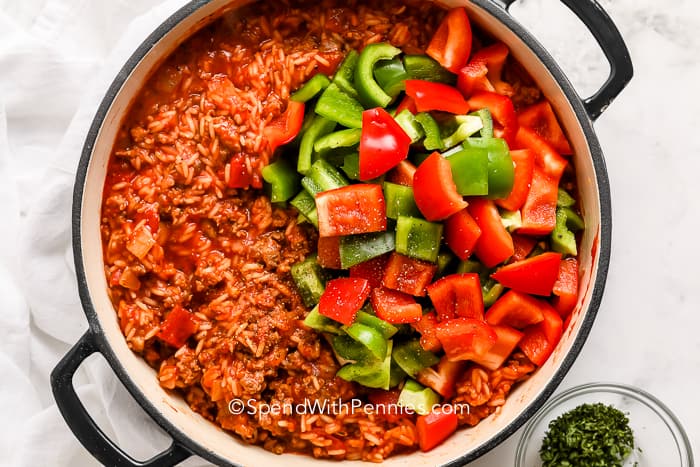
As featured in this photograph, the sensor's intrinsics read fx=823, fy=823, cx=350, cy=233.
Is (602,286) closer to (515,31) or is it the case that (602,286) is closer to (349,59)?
(515,31)

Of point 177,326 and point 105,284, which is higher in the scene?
point 105,284

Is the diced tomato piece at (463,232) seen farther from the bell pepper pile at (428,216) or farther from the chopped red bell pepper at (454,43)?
the chopped red bell pepper at (454,43)

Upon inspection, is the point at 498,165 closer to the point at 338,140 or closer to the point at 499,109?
the point at 499,109

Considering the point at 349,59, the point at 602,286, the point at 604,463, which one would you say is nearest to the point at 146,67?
the point at 349,59

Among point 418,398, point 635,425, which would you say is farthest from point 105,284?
point 635,425

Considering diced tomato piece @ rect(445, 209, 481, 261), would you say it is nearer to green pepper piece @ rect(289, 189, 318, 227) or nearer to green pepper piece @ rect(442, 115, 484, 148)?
green pepper piece @ rect(442, 115, 484, 148)

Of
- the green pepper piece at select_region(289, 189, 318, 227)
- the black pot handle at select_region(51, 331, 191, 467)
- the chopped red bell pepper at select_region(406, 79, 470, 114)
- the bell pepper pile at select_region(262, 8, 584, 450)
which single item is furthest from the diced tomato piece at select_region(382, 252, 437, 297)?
the black pot handle at select_region(51, 331, 191, 467)

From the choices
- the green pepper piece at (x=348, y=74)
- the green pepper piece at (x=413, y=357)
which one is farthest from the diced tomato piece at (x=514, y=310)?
the green pepper piece at (x=348, y=74)
